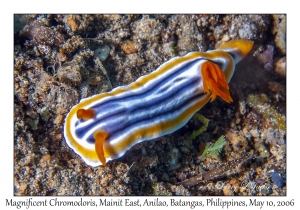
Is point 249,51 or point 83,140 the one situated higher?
point 249,51

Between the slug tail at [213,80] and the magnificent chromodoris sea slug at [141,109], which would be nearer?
the magnificent chromodoris sea slug at [141,109]

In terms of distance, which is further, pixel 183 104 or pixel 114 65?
pixel 114 65

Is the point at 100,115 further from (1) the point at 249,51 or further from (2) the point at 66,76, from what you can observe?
(1) the point at 249,51

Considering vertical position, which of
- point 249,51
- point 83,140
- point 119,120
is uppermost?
point 249,51

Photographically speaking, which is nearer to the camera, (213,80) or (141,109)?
(141,109)

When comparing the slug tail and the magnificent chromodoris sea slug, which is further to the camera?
the slug tail

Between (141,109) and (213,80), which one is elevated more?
(213,80)
